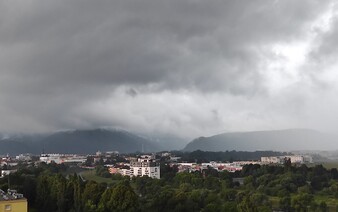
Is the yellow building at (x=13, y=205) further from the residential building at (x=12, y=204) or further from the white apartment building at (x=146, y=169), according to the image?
the white apartment building at (x=146, y=169)

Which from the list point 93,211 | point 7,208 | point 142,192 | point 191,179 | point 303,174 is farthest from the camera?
point 303,174

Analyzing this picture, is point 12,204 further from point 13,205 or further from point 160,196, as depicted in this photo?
point 160,196

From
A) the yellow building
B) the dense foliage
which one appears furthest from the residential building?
the dense foliage

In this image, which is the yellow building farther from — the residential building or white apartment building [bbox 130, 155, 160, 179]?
white apartment building [bbox 130, 155, 160, 179]

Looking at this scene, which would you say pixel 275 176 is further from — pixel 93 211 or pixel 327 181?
pixel 93 211

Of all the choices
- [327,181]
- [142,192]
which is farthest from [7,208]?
[327,181]

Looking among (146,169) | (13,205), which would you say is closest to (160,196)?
(13,205)

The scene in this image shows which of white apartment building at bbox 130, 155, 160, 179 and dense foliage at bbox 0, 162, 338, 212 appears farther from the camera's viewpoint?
white apartment building at bbox 130, 155, 160, 179

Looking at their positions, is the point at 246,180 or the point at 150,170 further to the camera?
the point at 150,170

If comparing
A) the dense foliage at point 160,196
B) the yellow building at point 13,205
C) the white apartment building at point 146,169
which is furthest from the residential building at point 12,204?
the white apartment building at point 146,169
